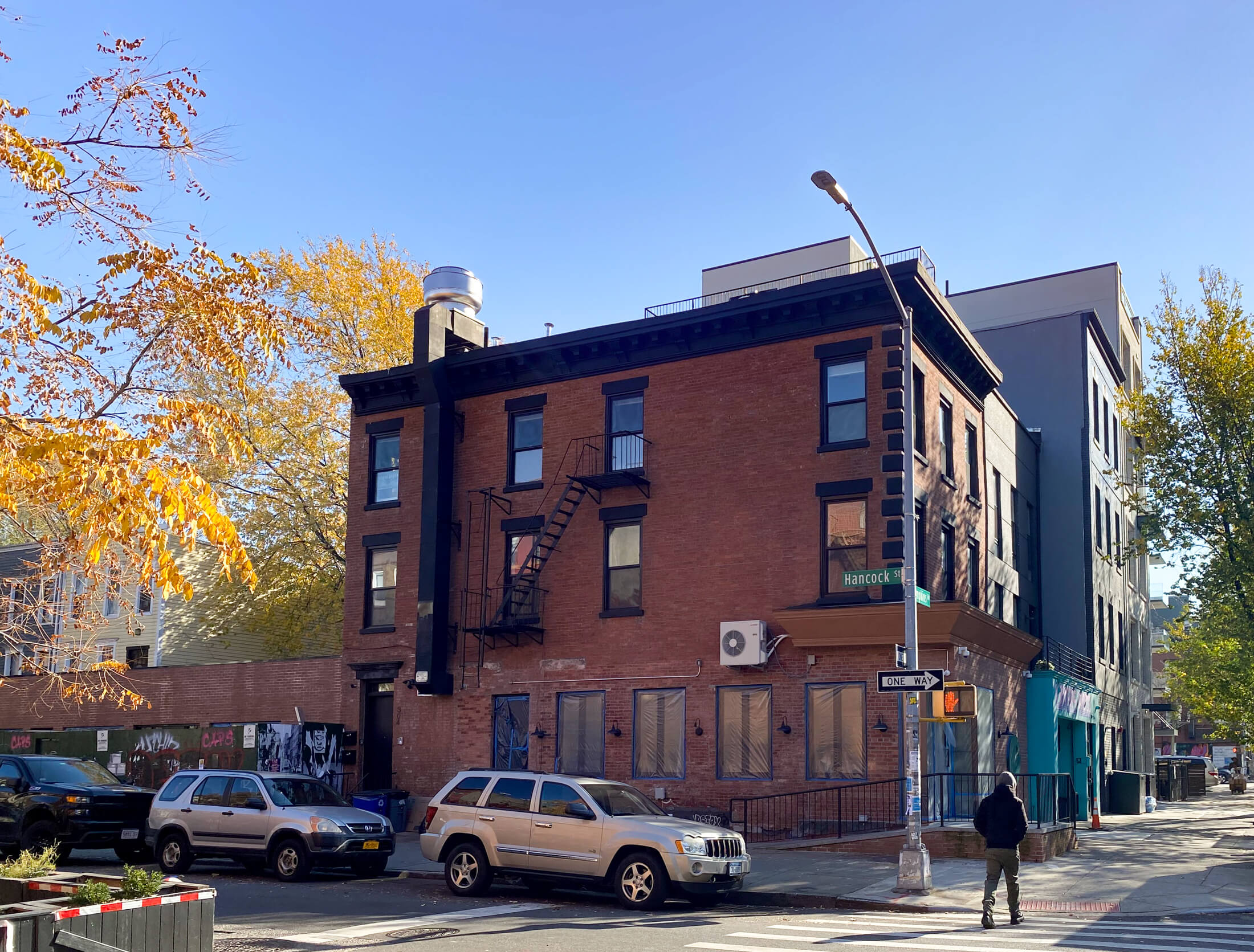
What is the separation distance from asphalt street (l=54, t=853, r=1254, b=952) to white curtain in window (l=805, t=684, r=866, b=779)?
6.97m

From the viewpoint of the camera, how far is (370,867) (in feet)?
63.3

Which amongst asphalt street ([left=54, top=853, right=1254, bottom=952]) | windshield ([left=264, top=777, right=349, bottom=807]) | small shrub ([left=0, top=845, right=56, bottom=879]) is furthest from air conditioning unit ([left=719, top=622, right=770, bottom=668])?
small shrub ([left=0, top=845, right=56, bottom=879])

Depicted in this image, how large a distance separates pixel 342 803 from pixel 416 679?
26.3ft

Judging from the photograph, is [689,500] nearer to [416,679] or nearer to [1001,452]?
[416,679]

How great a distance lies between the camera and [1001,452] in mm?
32938

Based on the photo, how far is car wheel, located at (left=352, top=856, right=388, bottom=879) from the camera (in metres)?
19.1

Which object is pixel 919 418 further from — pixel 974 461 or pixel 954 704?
pixel 954 704

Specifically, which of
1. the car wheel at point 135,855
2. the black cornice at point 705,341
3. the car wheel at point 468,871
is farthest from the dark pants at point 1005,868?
the car wheel at point 135,855

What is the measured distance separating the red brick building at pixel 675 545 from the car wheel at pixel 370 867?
7402mm

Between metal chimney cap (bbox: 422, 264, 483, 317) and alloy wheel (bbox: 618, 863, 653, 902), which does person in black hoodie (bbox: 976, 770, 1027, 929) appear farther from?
metal chimney cap (bbox: 422, 264, 483, 317)

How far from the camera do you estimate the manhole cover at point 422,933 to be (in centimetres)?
1345

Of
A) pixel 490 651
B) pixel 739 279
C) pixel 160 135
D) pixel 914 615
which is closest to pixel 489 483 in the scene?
pixel 490 651

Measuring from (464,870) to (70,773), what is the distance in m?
8.85

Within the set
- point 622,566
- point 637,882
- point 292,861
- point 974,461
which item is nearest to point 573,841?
point 637,882
